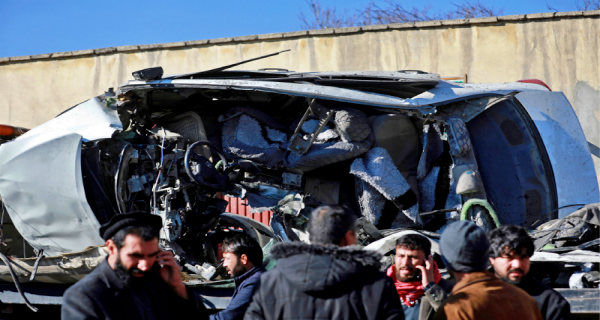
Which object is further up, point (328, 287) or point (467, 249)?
point (467, 249)

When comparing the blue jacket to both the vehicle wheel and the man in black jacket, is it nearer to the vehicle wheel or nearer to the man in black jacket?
the man in black jacket

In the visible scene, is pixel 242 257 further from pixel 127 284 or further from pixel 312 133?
pixel 312 133

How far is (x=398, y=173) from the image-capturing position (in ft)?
17.5

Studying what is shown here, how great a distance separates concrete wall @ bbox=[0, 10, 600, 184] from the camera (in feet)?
34.5

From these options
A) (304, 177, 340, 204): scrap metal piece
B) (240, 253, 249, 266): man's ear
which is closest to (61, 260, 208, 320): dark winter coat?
(240, 253, 249, 266): man's ear

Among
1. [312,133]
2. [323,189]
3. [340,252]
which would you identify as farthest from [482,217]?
[340,252]

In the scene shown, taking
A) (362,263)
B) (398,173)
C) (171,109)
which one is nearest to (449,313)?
(362,263)

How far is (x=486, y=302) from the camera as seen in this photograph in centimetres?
222

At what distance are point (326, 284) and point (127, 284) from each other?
81 centimetres

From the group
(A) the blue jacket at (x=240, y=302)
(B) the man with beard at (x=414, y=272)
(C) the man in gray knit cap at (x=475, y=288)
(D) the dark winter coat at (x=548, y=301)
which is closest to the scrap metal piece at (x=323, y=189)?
(A) the blue jacket at (x=240, y=302)

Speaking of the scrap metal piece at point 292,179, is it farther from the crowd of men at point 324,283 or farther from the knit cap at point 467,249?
the knit cap at point 467,249

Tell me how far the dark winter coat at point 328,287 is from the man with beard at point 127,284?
469 mm

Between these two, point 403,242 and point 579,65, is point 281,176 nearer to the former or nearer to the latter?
point 403,242

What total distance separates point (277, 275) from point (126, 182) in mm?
3290
